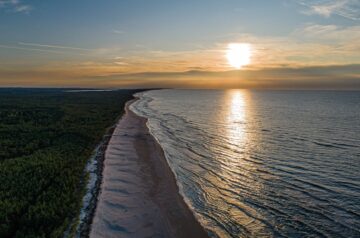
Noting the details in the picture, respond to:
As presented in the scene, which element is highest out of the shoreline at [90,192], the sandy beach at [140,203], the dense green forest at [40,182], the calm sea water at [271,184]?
the dense green forest at [40,182]

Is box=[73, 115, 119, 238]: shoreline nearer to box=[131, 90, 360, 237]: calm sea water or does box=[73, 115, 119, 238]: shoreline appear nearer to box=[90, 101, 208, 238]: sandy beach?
box=[90, 101, 208, 238]: sandy beach

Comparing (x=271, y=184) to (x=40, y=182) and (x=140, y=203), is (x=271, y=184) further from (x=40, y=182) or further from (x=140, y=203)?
(x=40, y=182)

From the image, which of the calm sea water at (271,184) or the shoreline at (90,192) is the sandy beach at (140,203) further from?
the calm sea water at (271,184)

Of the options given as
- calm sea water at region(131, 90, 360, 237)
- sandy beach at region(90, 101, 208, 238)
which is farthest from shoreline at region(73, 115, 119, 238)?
calm sea water at region(131, 90, 360, 237)

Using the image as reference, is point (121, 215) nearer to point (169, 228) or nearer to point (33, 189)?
point (169, 228)

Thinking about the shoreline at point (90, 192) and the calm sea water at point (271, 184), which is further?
the calm sea water at point (271, 184)

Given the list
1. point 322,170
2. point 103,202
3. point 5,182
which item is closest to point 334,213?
Answer: point 322,170

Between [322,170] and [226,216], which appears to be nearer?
[226,216]

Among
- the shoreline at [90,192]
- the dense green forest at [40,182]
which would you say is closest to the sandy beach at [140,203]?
the shoreline at [90,192]
